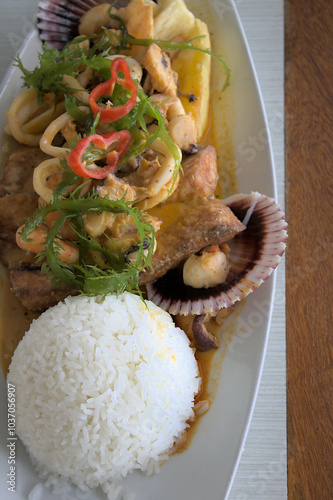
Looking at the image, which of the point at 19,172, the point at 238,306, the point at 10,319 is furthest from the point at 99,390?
the point at 19,172

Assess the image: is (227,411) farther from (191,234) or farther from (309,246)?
(309,246)

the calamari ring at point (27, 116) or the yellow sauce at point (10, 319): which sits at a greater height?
the calamari ring at point (27, 116)

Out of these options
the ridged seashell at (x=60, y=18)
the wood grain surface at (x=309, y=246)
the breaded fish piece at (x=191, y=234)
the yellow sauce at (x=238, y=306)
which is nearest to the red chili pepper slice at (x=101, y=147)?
the yellow sauce at (x=238, y=306)

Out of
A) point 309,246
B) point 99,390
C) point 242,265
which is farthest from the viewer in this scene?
point 309,246

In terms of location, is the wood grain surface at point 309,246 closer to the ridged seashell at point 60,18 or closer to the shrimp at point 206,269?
the shrimp at point 206,269

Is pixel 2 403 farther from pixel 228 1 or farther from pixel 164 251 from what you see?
pixel 228 1

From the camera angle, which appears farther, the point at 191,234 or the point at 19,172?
the point at 19,172
